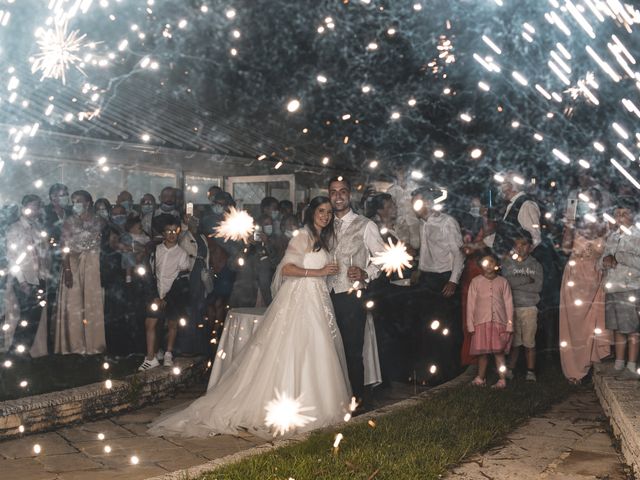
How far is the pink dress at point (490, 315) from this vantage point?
7.75m

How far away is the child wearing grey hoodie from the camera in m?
8.20

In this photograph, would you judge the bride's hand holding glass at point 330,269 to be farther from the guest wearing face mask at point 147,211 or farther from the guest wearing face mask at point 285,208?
the guest wearing face mask at point 147,211

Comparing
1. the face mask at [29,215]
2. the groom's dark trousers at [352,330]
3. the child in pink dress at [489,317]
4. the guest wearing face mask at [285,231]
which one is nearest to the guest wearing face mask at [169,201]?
the guest wearing face mask at [285,231]

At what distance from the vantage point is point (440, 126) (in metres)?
16.7

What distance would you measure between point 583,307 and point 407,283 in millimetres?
1728

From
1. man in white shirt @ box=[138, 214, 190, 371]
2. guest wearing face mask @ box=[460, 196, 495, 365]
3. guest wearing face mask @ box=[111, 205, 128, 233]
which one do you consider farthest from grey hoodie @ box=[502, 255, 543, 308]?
guest wearing face mask @ box=[111, 205, 128, 233]

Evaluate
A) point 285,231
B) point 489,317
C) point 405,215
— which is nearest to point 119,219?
point 285,231

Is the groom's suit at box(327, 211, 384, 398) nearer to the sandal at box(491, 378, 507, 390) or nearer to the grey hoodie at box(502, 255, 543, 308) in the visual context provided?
the sandal at box(491, 378, 507, 390)

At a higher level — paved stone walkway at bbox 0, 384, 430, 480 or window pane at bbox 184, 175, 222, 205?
window pane at bbox 184, 175, 222, 205

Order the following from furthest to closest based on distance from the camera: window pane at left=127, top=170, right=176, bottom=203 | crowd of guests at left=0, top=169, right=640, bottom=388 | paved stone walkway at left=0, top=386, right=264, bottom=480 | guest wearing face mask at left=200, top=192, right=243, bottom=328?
window pane at left=127, top=170, right=176, bottom=203 → guest wearing face mask at left=200, top=192, right=243, bottom=328 → crowd of guests at left=0, top=169, right=640, bottom=388 → paved stone walkway at left=0, top=386, right=264, bottom=480

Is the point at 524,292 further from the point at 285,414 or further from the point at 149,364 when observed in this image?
the point at 149,364

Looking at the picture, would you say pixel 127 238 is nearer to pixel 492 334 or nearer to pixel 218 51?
pixel 492 334

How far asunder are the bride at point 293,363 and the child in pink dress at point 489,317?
5.46 ft

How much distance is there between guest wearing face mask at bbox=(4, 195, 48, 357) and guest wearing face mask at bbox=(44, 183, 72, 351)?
0.14m
